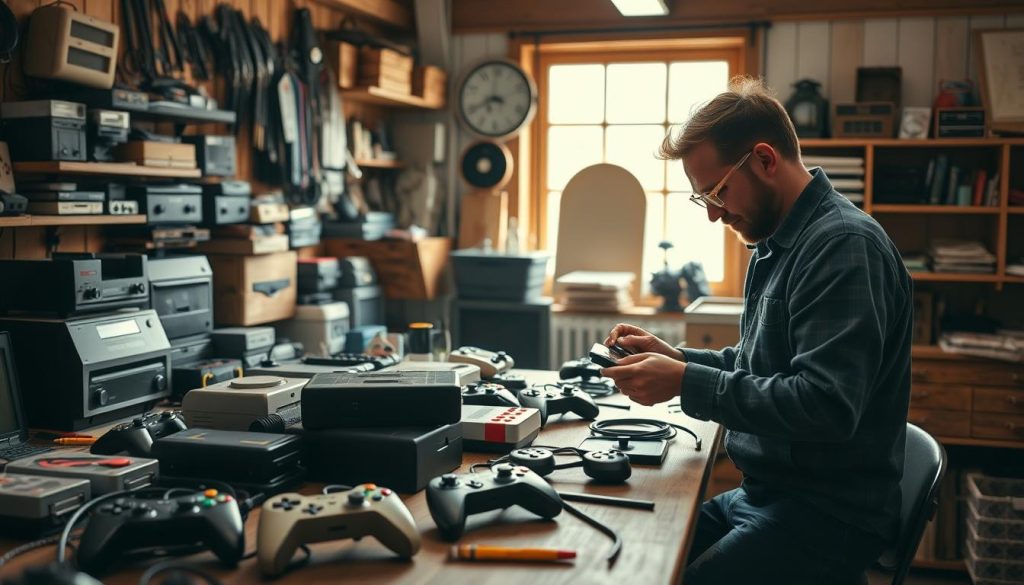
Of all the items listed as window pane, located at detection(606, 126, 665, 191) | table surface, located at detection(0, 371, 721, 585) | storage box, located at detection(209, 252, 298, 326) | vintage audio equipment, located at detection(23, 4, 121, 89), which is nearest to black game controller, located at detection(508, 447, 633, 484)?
table surface, located at detection(0, 371, 721, 585)

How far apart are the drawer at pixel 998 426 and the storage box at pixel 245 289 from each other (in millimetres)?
2915

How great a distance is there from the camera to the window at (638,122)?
5.09 m

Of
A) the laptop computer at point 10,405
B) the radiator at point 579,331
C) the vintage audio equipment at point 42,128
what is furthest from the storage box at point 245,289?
the radiator at point 579,331

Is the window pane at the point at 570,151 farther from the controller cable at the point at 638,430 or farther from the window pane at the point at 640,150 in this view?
the controller cable at the point at 638,430

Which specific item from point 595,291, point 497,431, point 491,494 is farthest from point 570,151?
point 491,494

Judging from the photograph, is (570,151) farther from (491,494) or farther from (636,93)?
(491,494)

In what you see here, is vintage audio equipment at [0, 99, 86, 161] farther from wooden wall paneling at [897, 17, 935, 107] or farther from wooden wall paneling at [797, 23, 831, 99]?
wooden wall paneling at [897, 17, 935, 107]

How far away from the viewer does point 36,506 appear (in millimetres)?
1539

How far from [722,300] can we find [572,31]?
1652 millimetres

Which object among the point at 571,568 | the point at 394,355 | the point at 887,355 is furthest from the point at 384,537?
the point at 394,355

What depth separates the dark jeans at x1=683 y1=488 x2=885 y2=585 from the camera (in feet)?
6.09

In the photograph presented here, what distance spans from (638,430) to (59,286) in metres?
1.53

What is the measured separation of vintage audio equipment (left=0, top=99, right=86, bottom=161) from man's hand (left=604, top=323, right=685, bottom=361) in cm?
178

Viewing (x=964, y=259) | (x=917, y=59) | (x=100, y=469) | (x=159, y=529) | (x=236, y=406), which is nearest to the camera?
(x=159, y=529)
